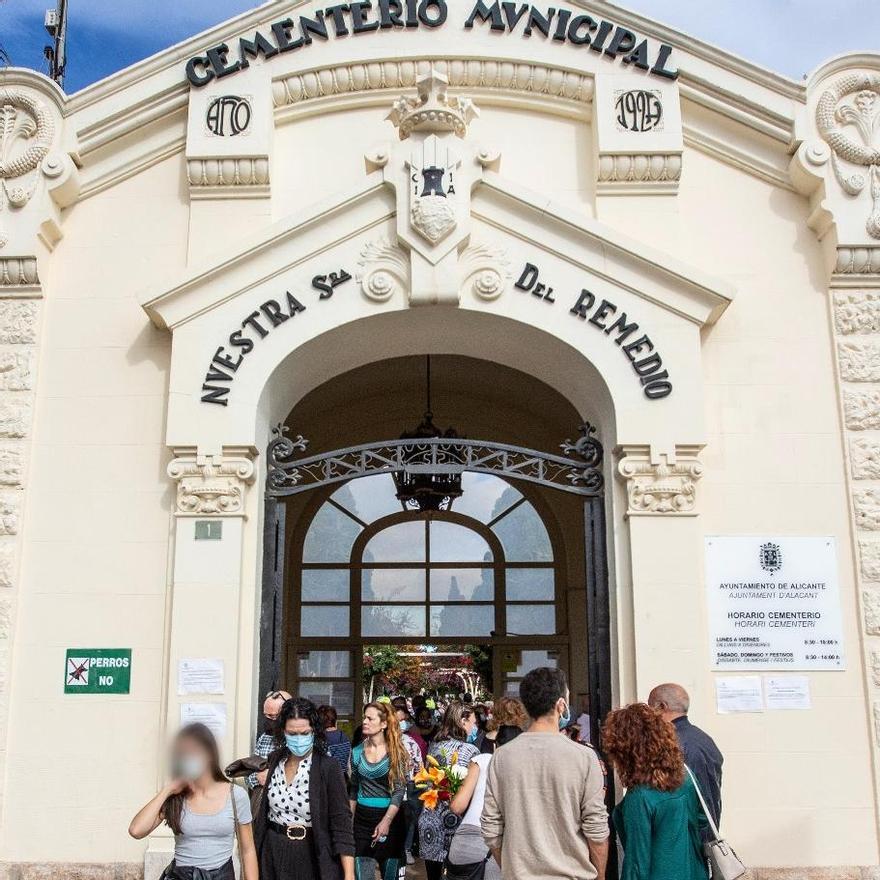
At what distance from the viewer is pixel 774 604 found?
8977 millimetres

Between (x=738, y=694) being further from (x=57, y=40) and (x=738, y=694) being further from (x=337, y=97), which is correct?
(x=57, y=40)

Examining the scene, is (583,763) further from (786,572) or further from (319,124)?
(319,124)

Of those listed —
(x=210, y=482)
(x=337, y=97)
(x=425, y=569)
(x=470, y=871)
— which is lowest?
(x=470, y=871)

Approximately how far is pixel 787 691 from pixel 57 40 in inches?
565

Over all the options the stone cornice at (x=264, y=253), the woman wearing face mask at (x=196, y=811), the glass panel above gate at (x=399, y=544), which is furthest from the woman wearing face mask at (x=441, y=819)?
the glass panel above gate at (x=399, y=544)

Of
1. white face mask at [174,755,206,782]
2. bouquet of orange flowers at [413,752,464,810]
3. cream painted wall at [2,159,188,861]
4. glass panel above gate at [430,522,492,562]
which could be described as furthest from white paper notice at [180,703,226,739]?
glass panel above gate at [430,522,492,562]

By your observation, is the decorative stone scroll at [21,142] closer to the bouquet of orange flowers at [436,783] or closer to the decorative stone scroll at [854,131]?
the bouquet of orange flowers at [436,783]

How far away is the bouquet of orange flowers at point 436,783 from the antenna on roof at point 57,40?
13.4 meters

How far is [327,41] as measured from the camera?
1047 cm

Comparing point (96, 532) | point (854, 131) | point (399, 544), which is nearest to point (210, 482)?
point (96, 532)

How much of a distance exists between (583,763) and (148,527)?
5.30m

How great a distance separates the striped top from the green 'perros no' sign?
2240mm

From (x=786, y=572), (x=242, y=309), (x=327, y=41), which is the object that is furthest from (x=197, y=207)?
(x=786, y=572)

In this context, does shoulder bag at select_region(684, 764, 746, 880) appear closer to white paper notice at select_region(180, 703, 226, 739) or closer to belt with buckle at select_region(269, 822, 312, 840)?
belt with buckle at select_region(269, 822, 312, 840)
